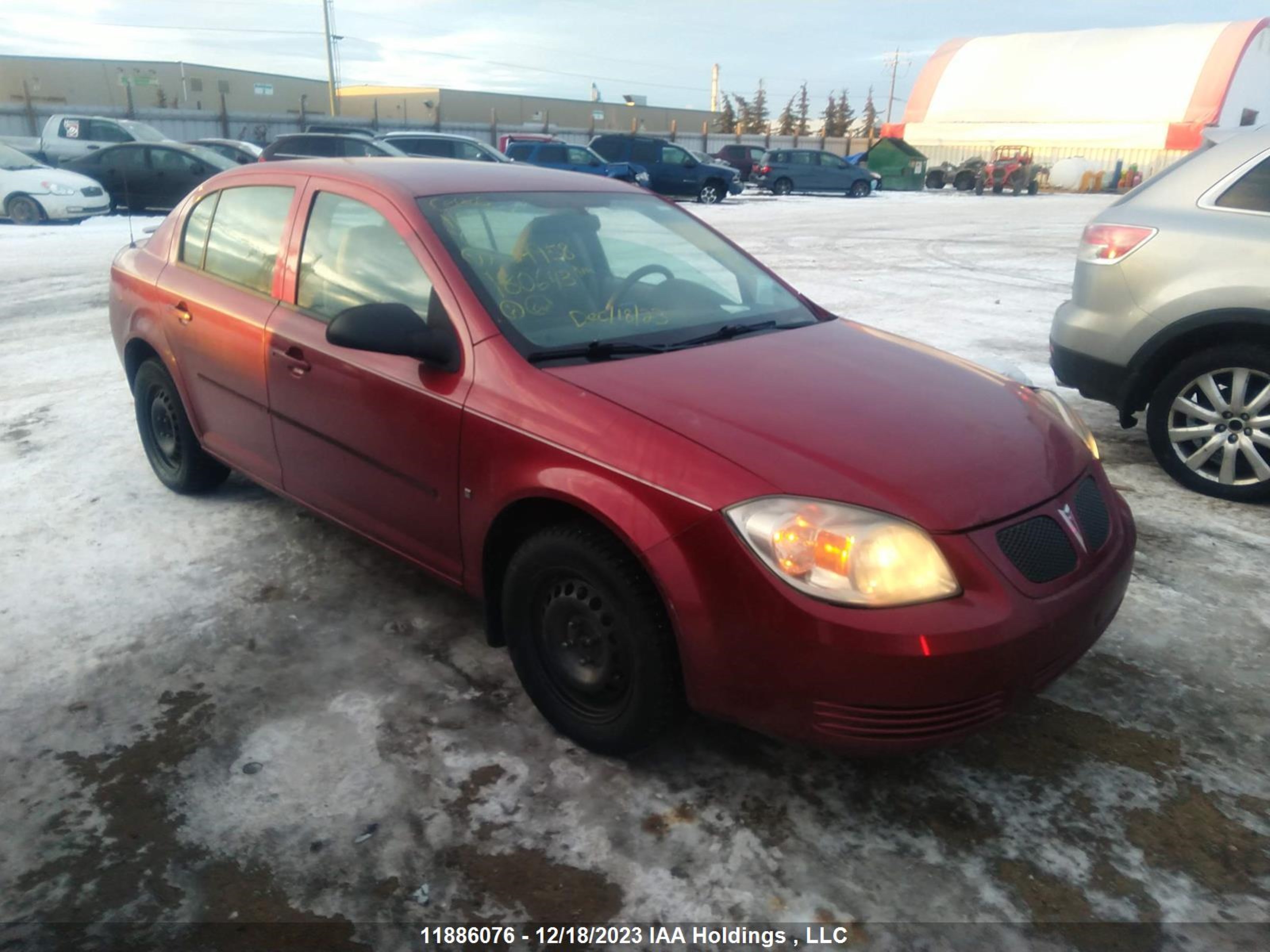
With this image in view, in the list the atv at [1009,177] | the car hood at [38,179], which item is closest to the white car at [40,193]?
the car hood at [38,179]

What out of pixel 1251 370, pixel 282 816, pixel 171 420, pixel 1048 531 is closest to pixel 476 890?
pixel 282 816

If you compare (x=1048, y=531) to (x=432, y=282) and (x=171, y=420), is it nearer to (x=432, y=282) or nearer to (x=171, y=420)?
(x=432, y=282)

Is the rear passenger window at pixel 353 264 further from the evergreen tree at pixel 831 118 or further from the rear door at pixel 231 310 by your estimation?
the evergreen tree at pixel 831 118

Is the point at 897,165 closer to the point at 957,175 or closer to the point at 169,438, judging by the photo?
the point at 957,175

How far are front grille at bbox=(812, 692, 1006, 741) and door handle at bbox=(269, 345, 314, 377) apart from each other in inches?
82.9

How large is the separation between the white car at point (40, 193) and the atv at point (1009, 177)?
32.1 metres

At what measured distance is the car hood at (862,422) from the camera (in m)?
2.28

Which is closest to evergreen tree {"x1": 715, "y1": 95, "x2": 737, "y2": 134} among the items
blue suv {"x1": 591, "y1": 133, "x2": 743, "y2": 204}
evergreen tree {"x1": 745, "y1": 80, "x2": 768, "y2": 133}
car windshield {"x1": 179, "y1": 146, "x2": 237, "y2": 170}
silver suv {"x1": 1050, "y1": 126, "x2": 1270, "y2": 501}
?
evergreen tree {"x1": 745, "y1": 80, "x2": 768, "y2": 133}

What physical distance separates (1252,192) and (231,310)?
4571mm

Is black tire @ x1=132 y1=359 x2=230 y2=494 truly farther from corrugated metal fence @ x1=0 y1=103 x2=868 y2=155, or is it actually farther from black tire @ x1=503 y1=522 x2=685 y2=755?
corrugated metal fence @ x1=0 y1=103 x2=868 y2=155

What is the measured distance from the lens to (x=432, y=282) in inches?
115

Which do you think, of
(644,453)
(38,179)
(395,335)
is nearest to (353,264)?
(395,335)

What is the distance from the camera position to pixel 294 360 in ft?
10.9

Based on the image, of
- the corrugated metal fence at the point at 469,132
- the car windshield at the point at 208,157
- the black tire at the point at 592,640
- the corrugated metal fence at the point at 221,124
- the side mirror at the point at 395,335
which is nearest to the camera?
the black tire at the point at 592,640
